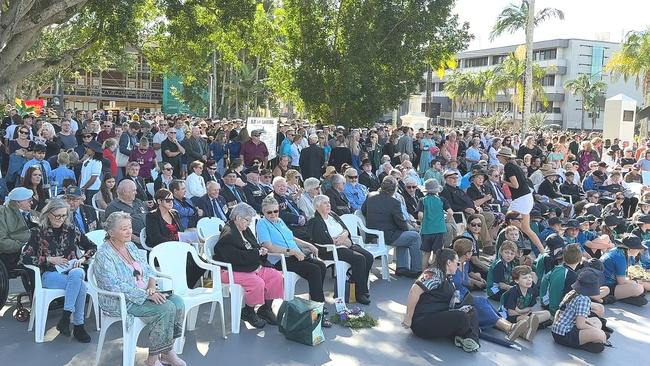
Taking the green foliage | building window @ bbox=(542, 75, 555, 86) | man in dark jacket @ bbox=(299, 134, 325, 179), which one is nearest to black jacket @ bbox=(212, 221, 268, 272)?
man in dark jacket @ bbox=(299, 134, 325, 179)

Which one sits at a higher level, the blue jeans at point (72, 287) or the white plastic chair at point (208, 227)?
the white plastic chair at point (208, 227)

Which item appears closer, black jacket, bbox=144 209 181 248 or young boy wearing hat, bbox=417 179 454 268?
black jacket, bbox=144 209 181 248

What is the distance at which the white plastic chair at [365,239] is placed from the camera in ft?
25.4

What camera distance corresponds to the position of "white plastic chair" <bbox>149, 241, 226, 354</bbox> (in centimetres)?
543

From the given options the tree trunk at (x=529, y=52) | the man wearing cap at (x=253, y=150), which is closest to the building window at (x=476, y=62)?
the tree trunk at (x=529, y=52)

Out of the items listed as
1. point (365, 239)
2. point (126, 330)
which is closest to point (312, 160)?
point (365, 239)

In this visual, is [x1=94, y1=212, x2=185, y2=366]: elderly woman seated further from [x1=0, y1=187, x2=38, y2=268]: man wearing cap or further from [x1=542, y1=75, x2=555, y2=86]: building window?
[x1=542, y1=75, x2=555, y2=86]: building window

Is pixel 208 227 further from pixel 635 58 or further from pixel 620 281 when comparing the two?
pixel 635 58

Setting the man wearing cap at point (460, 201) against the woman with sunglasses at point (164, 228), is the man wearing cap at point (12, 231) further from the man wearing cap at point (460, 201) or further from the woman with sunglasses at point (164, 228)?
the man wearing cap at point (460, 201)

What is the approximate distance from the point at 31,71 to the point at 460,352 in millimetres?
11661

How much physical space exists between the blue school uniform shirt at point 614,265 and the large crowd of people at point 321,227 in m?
0.01

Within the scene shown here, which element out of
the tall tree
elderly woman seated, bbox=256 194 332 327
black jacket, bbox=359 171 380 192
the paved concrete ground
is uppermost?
the tall tree

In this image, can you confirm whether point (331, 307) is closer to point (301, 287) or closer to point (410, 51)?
point (301, 287)

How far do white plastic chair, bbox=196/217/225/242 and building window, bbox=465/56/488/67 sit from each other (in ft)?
227
